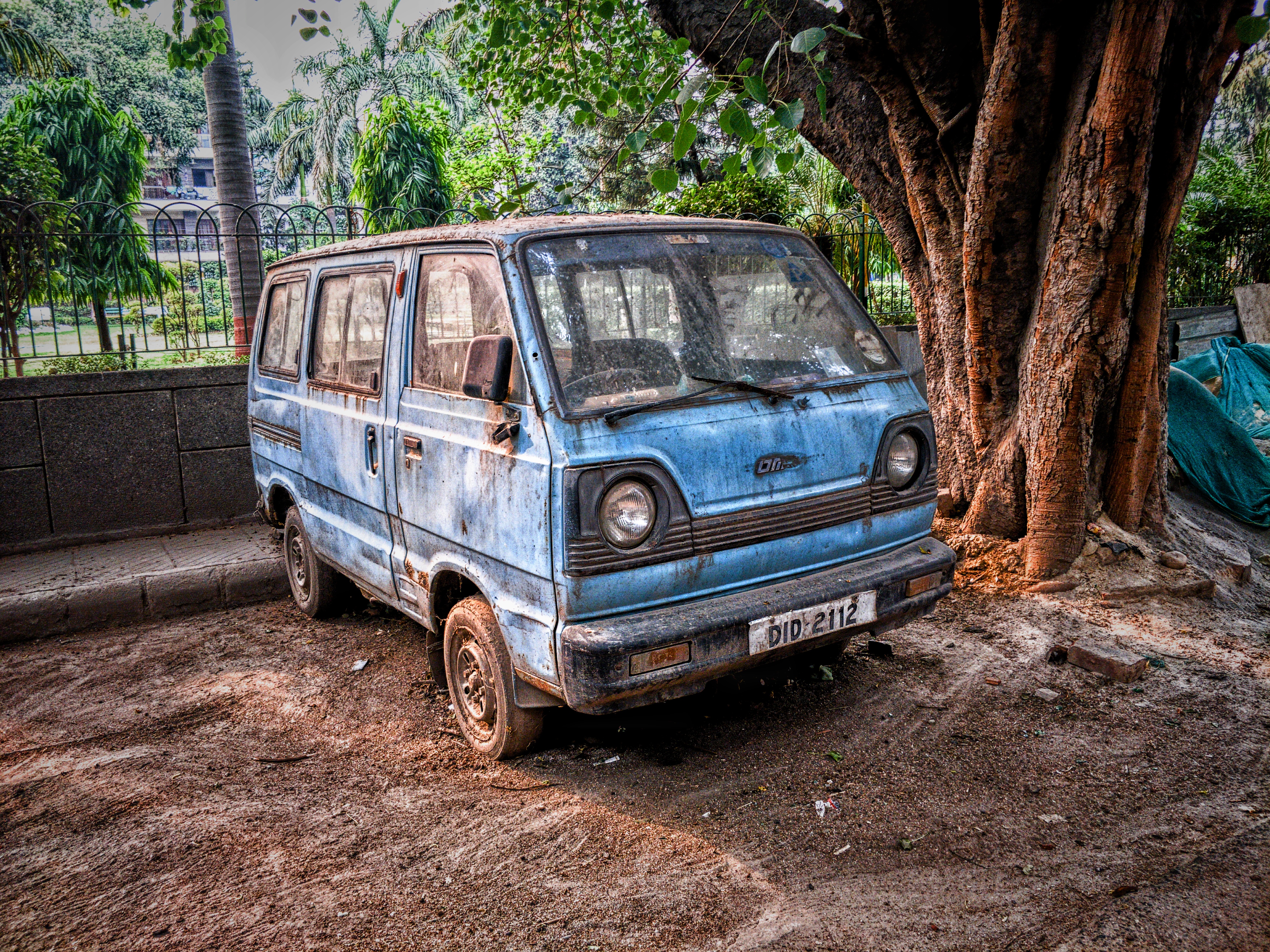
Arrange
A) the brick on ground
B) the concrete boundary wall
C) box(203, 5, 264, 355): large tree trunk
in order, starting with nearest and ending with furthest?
1. the brick on ground
2. the concrete boundary wall
3. box(203, 5, 264, 355): large tree trunk

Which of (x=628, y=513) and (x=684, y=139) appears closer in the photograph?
(x=628, y=513)

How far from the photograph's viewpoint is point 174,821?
10.7 ft

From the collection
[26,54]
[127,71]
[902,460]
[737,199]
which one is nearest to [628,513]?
[902,460]

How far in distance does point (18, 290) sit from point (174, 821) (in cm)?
509

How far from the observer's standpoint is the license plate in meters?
3.12

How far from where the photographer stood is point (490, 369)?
312cm

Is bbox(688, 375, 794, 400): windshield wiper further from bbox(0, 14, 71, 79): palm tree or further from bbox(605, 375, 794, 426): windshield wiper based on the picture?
bbox(0, 14, 71, 79): palm tree

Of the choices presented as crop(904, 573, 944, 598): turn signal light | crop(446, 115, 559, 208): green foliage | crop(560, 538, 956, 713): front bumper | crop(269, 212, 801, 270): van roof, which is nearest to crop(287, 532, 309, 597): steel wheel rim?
crop(269, 212, 801, 270): van roof

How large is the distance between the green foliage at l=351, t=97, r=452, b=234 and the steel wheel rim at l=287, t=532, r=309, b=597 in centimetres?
2209

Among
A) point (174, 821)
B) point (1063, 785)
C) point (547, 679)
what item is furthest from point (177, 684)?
point (1063, 785)

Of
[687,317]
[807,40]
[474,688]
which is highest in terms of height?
[807,40]

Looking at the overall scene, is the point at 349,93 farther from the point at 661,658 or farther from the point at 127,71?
the point at 661,658

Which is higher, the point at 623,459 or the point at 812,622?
the point at 623,459

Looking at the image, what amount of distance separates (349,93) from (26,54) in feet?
63.5
